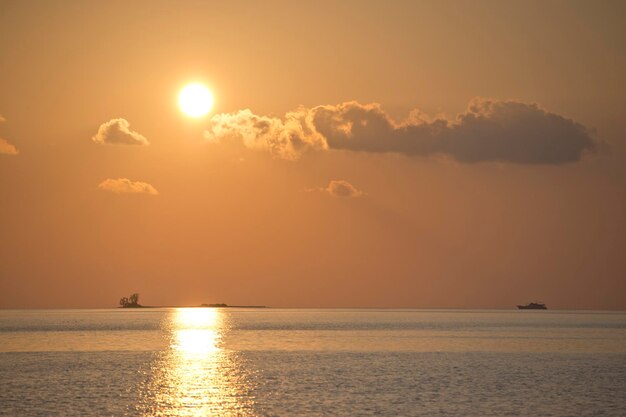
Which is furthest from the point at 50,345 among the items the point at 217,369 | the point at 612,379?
the point at 612,379

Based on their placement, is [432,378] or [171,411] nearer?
[171,411]

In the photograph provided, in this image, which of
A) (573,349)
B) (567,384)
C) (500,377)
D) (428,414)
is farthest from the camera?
(573,349)

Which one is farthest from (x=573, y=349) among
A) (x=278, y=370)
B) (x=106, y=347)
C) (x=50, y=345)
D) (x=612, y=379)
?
(x=50, y=345)

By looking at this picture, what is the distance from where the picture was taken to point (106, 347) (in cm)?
16212

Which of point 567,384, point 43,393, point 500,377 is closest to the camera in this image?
point 43,393

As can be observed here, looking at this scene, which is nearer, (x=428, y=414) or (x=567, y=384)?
(x=428, y=414)

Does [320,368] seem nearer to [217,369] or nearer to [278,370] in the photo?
[278,370]

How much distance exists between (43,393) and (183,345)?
8623cm

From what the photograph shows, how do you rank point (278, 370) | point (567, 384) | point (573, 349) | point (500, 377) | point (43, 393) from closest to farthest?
point (43, 393) → point (567, 384) → point (500, 377) → point (278, 370) → point (573, 349)

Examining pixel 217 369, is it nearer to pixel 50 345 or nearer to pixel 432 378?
pixel 432 378

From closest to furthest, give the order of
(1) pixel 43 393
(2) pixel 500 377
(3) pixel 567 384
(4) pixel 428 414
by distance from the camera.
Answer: (4) pixel 428 414, (1) pixel 43 393, (3) pixel 567 384, (2) pixel 500 377

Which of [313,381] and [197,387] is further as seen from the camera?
[313,381]

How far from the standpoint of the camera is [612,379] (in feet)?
328

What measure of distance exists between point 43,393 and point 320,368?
3879cm
